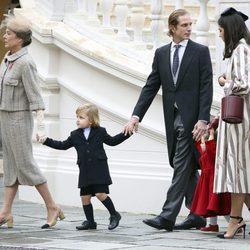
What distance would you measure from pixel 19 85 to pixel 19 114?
0.24 meters

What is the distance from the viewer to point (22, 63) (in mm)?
10188

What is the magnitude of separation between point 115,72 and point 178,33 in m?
1.69

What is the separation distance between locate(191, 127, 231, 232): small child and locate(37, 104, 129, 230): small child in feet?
2.39

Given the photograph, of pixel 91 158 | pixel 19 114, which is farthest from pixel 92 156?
pixel 19 114

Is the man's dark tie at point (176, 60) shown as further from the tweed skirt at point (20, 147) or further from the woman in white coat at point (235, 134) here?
the tweed skirt at point (20, 147)

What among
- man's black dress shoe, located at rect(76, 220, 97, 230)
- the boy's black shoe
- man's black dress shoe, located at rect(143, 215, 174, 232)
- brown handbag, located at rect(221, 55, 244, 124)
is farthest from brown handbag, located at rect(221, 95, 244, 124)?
man's black dress shoe, located at rect(76, 220, 97, 230)

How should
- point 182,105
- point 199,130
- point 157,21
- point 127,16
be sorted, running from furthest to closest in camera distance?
point 127,16 → point 157,21 → point 182,105 → point 199,130

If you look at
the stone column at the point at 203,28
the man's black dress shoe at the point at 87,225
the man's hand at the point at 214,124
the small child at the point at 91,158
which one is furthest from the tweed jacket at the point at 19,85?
the stone column at the point at 203,28

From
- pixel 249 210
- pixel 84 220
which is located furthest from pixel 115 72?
pixel 249 210

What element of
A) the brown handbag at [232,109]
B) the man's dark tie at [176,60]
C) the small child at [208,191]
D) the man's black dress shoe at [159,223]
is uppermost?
the man's dark tie at [176,60]

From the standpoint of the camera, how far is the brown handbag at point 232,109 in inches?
361

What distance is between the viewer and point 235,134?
938cm

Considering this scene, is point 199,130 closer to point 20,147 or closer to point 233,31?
point 233,31

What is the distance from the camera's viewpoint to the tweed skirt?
10203 mm
